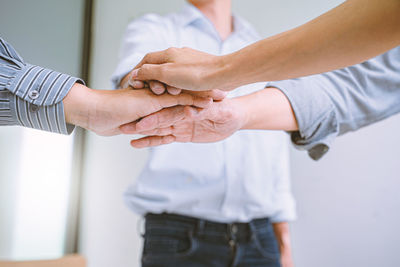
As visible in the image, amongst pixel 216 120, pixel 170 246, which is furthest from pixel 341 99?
pixel 170 246

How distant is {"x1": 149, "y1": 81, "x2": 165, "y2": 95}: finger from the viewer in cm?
57

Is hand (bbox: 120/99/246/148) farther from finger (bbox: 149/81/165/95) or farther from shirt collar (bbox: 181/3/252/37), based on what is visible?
shirt collar (bbox: 181/3/252/37)

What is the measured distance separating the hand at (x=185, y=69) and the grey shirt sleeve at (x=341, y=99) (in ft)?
0.63

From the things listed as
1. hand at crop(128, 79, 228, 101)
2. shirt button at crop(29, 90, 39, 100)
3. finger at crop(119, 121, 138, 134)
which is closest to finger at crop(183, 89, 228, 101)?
hand at crop(128, 79, 228, 101)

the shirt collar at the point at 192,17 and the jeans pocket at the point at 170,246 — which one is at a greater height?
the shirt collar at the point at 192,17

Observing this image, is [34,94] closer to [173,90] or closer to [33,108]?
[33,108]

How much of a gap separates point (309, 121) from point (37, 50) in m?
0.49

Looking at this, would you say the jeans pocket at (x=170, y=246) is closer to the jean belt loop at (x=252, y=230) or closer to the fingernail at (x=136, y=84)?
the jean belt loop at (x=252, y=230)

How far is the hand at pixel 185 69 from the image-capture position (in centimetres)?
53

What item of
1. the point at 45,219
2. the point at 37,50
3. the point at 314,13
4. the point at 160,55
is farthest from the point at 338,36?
the point at 45,219

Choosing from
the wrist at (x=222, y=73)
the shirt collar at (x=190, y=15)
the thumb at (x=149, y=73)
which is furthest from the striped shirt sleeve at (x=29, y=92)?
the shirt collar at (x=190, y=15)

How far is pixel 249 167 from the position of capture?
2.85ft

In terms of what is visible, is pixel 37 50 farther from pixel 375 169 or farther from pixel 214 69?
pixel 375 169

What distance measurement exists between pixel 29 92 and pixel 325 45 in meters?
0.40
